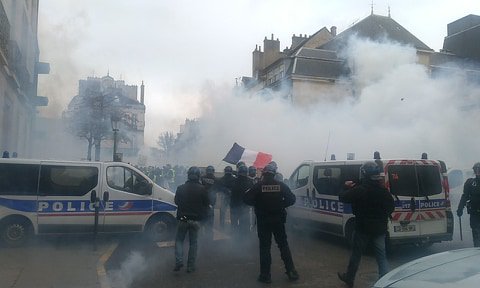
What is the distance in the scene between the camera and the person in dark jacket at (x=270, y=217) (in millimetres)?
5695

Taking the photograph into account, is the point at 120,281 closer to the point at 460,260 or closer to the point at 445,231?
the point at 460,260

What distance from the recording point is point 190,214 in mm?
6277

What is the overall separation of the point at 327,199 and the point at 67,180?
5.17 metres

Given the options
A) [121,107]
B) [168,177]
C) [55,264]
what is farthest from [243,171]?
[121,107]

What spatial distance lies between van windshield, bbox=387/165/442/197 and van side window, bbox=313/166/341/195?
3.66 feet

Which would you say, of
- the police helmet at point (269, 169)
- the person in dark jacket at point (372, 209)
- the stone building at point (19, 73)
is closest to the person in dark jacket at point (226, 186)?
the police helmet at point (269, 169)

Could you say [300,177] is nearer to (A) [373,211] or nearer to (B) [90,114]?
(A) [373,211]

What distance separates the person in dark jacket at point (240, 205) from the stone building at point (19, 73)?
8.17 meters

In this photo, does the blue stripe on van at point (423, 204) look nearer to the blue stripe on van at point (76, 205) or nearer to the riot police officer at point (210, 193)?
the riot police officer at point (210, 193)

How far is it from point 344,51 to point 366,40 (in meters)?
3.84

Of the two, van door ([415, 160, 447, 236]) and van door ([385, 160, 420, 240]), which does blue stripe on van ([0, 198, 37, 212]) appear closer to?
van door ([385, 160, 420, 240])

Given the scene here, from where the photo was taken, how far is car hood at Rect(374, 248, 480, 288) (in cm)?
270

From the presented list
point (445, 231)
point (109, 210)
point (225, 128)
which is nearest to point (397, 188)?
point (445, 231)

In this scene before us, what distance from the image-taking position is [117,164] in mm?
8320
